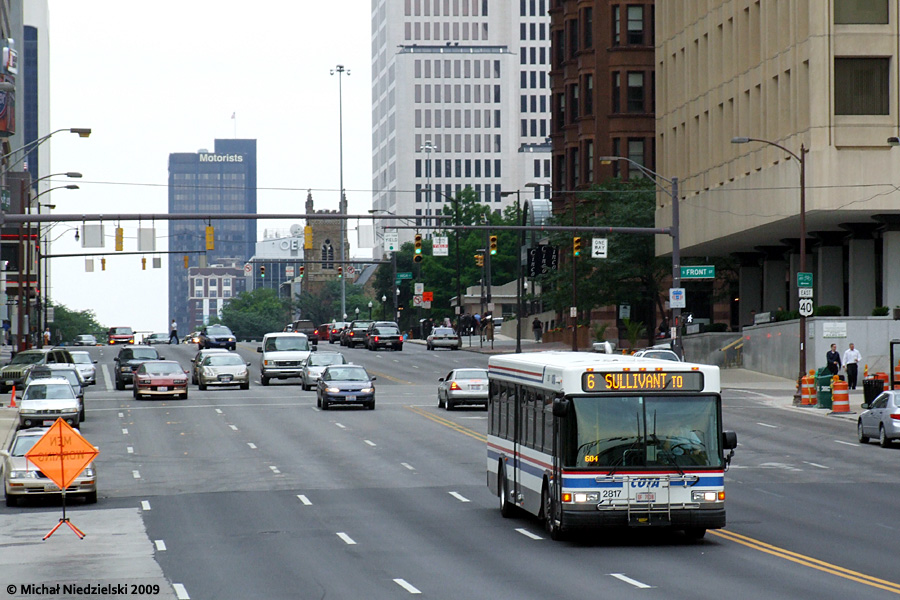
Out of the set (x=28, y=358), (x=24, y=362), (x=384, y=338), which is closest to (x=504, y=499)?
(x=24, y=362)

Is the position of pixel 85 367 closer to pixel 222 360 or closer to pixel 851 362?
pixel 222 360

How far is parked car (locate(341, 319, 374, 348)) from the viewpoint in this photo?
92.7 metres

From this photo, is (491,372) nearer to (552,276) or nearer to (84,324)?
(552,276)

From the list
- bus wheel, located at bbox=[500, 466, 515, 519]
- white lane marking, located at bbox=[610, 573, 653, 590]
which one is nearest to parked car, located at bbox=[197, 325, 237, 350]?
bus wheel, located at bbox=[500, 466, 515, 519]

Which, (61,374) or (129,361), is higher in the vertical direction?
(61,374)

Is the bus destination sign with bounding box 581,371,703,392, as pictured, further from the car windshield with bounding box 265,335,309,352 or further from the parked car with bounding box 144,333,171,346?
the parked car with bounding box 144,333,171,346

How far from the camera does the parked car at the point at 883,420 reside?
33.7m

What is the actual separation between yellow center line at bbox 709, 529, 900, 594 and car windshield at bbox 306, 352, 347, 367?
3404 cm

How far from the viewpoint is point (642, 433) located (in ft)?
62.1

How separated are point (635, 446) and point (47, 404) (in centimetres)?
2377

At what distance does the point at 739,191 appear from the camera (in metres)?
63.8

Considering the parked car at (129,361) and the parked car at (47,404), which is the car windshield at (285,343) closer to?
the parked car at (129,361)

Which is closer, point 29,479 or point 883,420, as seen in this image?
point 29,479

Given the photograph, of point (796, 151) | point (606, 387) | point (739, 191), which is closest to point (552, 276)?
point (739, 191)
